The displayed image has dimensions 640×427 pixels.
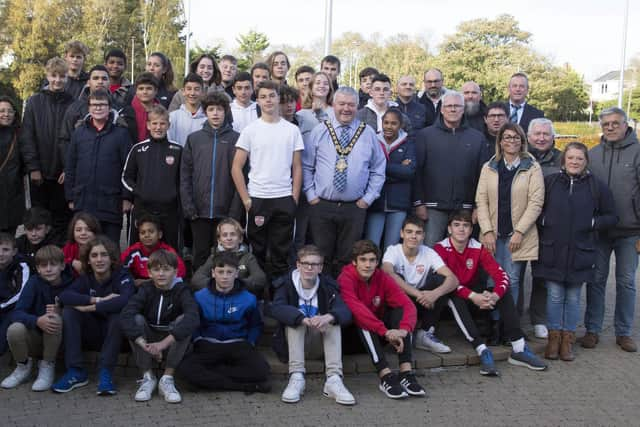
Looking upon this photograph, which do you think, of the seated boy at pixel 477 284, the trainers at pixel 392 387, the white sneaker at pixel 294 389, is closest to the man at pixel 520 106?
the seated boy at pixel 477 284

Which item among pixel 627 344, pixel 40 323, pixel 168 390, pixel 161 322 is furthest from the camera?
pixel 627 344

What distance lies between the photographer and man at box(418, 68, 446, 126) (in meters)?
7.85

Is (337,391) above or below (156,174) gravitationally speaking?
below

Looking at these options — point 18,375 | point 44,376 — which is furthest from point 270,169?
point 18,375

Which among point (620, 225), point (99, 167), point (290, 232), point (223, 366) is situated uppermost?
point (99, 167)

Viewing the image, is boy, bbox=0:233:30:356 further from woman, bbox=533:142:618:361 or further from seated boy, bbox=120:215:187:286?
woman, bbox=533:142:618:361

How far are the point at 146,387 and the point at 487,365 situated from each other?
2782mm

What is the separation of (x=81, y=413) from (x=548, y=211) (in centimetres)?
432

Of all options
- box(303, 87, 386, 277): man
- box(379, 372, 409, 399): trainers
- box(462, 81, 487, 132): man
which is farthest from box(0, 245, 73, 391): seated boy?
box(462, 81, 487, 132): man

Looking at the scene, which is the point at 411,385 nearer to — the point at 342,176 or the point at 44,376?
the point at 342,176

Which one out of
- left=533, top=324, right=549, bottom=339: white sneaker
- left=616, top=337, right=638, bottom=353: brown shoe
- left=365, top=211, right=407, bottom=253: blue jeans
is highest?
left=365, top=211, right=407, bottom=253: blue jeans

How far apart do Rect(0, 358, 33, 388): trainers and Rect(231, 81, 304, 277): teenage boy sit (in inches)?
85.2

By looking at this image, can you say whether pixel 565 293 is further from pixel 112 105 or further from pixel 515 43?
pixel 515 43

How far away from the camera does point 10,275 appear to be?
211 inches
